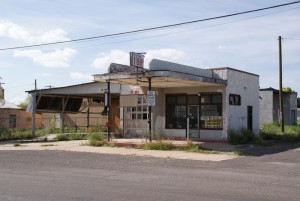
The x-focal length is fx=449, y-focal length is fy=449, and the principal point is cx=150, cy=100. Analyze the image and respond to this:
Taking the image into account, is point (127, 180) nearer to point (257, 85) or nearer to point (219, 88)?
point (219, 88)

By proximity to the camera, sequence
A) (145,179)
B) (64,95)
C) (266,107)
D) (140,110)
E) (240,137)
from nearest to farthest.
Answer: (145,179), (240,137), (140,110), (64,95), (266,107)

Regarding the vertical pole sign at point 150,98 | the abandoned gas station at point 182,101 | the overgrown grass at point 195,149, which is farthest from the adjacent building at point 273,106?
the vertical pole sign at point 150,98

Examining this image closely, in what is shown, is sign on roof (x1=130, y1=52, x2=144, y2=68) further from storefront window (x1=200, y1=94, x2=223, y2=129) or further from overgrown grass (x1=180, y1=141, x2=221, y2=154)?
storefront window (x1=200, y1=94, x2=223, y2=129)

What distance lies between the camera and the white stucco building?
2633 cm

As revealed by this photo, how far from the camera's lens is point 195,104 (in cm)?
2777

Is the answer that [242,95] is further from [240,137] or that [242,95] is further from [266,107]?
[266,107]

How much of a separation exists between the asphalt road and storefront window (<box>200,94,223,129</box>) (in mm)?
8935

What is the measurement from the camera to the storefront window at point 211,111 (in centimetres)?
2696

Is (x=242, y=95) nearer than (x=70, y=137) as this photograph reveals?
Yes

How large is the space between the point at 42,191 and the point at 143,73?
12843 millimetres

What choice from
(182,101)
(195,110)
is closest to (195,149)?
(195,110)

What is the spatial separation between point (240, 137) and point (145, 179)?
47.9 ft

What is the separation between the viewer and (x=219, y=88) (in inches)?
1060

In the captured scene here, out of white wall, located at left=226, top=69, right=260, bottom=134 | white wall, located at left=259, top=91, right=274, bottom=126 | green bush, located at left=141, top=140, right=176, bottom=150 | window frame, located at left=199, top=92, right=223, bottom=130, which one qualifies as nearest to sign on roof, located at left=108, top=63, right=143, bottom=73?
green bush, located at left=141, top=140, right=176, bottom=150
